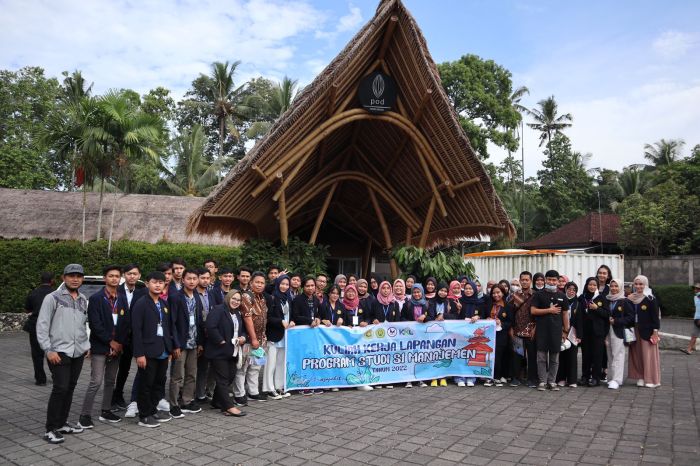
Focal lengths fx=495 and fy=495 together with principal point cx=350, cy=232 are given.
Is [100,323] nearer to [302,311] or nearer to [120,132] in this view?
[302,311]

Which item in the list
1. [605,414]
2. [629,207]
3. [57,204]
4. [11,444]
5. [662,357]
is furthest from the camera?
[629,207]

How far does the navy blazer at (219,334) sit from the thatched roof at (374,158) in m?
3.91

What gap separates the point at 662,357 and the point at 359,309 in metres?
7.96

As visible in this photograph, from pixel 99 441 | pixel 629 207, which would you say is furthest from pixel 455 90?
pixel 99 441

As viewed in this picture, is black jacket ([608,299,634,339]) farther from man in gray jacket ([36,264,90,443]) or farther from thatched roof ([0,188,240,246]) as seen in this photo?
thatched roof ([0,188,240,246])

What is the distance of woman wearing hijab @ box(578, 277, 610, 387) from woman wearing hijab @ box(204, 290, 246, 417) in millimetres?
5392

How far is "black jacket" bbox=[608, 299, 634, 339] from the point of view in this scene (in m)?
7.80

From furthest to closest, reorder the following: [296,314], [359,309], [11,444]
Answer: [359,309] < [296,314] < [11,444]

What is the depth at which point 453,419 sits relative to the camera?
5781 mm

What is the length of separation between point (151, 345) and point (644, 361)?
Answer: 726 cm

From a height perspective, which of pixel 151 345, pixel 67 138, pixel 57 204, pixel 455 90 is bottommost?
pixel 151 345

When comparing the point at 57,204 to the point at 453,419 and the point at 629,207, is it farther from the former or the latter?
the point at 629,207

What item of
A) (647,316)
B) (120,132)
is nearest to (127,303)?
(647,316)

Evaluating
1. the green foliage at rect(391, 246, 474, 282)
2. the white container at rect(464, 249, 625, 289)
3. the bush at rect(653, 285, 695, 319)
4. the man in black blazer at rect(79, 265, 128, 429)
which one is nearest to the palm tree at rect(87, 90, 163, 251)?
the green foliage at rect(391, 246, 474, 282)
